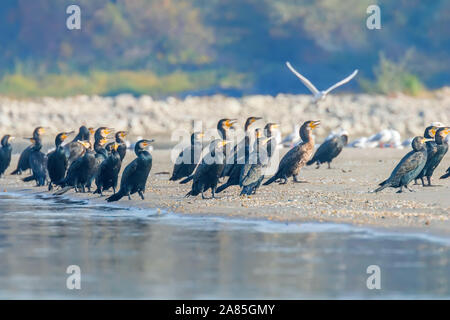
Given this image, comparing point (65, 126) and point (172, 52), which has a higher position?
point (172, 52)

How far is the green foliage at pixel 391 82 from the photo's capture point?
4269cm

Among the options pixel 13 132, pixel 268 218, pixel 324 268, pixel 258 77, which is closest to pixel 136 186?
pixel 268 218

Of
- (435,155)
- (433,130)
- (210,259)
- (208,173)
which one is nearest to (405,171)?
(435,155)

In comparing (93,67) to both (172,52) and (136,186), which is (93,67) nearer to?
(172,52)

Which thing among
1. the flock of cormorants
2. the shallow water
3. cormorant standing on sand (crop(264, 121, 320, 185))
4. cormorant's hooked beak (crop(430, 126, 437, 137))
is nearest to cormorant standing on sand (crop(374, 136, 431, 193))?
the flock of cormorants

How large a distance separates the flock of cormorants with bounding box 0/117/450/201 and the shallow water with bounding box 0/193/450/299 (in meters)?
2.17

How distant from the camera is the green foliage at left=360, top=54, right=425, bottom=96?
4269 cm

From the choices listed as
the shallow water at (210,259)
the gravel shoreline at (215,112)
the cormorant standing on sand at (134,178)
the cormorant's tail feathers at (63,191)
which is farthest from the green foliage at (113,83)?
the shallow water at (210,259)

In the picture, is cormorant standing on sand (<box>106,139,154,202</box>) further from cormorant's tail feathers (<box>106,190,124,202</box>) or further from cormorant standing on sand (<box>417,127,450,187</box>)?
cormorant standing on sand (<box>417,127,450,187</box>)

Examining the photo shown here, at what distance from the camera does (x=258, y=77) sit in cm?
4462
